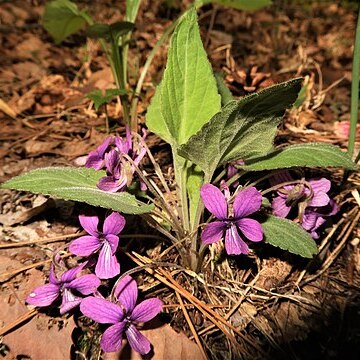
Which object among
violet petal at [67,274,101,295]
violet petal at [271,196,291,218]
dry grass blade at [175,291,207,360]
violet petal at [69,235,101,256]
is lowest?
dry grass blade at [175,291,207,360]

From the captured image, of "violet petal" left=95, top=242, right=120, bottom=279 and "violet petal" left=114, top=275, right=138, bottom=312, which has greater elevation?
"violet petal" left=95, top=242, right=120, bottom=279

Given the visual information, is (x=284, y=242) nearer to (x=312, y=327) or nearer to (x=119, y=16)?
(x=312, y=327)

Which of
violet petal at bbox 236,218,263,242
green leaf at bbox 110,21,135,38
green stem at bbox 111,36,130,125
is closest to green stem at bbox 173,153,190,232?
violet petal at bbox 236,218,263,242

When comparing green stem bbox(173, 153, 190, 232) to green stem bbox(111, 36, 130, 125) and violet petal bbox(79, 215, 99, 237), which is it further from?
green stem bbox(111, 36, 130, 125)

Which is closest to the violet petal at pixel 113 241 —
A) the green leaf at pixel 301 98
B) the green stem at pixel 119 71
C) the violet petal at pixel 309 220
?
the violet petal at pixel 309 220

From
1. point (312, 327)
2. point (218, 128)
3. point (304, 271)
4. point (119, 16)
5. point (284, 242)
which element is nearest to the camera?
point (218, 128)

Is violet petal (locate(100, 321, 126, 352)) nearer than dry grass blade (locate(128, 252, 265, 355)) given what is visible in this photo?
Yes

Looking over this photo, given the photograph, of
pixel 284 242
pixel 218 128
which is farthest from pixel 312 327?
pixel 218 128

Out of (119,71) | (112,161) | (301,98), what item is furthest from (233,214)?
(119,71)
